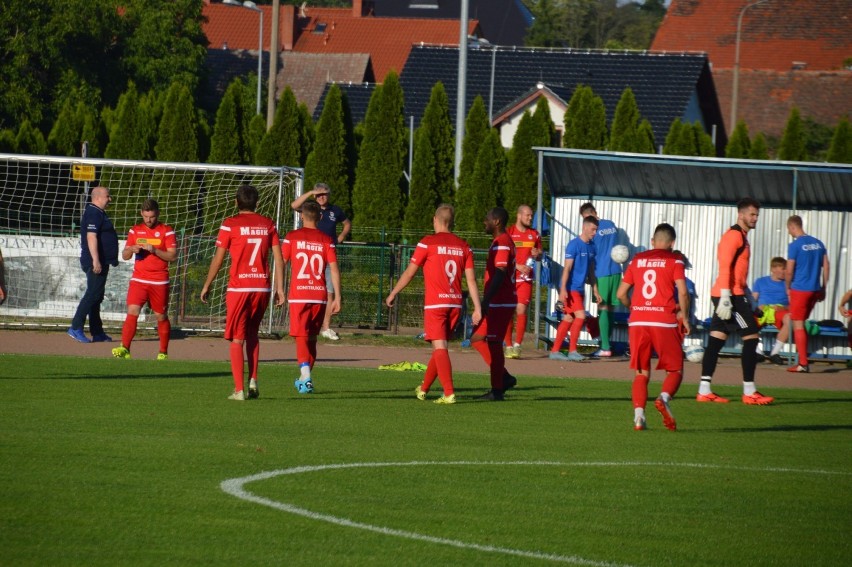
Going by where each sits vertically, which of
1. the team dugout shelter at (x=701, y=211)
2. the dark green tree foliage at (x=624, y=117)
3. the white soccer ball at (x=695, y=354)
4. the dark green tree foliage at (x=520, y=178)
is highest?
the dark green tree foliage at (x=624, y=117)

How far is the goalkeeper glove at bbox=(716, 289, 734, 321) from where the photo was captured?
13.5 m

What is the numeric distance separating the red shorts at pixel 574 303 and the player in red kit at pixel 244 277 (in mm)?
7759

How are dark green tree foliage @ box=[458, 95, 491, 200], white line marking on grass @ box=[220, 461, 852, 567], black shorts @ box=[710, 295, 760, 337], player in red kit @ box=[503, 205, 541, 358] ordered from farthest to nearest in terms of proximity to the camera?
dark green tree foliage @ box=[458, 95, 491, 200]
player in red kit @ box=[503, 205, 541, 358]
black shorts @ box=[710, 295, 760, 337]
white line marking on grass @ box=[220, 461, 852, 567]

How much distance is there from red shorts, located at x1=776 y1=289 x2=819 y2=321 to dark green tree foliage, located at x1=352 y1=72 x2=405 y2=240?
1566 centimetres

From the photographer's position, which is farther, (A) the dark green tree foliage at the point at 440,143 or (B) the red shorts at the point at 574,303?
(A) the dark green tree foliage at the point at 440,143

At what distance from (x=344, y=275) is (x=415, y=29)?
2700 inches

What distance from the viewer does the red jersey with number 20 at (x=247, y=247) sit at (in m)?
12.4

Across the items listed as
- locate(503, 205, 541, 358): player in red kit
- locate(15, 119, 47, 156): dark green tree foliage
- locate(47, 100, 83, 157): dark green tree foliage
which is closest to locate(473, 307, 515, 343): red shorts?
locate(503, 205, 541, 358): player in red kit

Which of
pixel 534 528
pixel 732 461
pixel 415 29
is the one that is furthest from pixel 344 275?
pixel 415 29

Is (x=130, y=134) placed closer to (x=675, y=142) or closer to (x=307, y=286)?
(x=675, y=142)

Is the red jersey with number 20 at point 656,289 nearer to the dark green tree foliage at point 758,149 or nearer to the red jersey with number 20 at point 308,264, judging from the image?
the red jersey with number 20 at point 308,264

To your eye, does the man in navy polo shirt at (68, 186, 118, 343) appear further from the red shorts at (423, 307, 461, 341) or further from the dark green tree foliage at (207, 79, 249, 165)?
the dark green tree foliage at (207, 79, 249, 165)

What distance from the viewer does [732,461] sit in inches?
392

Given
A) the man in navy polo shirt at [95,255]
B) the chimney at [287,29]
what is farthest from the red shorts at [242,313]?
the chimney at [287,29]
